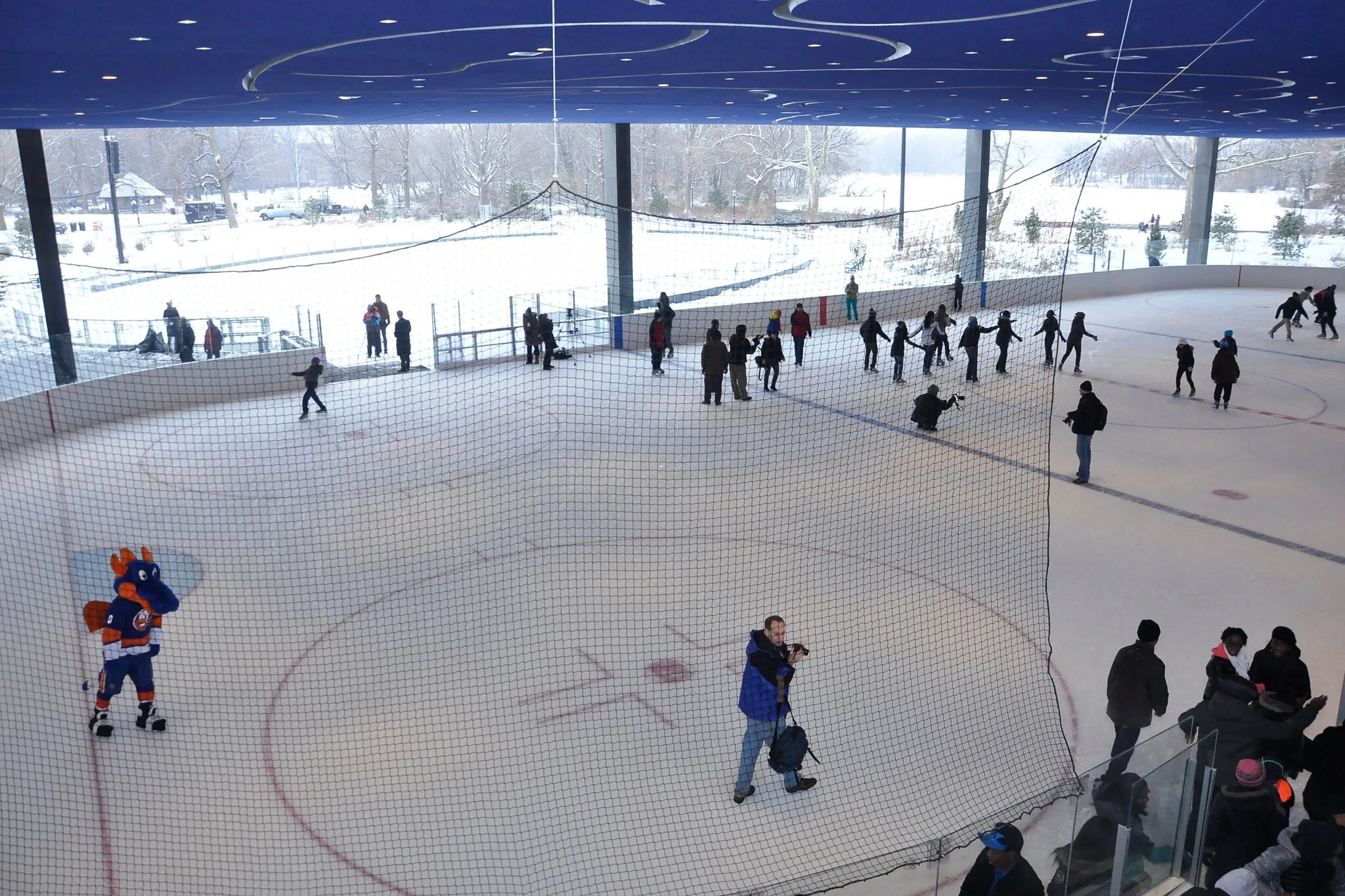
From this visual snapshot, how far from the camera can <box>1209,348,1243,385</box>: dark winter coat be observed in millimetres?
13781

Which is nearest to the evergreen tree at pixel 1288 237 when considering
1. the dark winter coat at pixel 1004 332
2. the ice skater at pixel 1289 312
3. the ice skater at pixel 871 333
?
the ice skater at pixel 1289 312

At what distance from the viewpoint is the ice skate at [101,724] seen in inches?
252

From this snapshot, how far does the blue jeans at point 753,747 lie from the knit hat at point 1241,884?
2224mm

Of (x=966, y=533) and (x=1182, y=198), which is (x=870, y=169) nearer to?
(x=1182, y=198)

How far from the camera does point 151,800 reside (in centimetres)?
572

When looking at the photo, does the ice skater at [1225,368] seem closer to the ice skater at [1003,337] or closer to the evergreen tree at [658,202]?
the ice skater at [1003,337]

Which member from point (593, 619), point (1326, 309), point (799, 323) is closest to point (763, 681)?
point (593, 619)

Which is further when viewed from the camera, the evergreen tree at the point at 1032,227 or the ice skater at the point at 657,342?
the evergreen tree at the point at 1032,227

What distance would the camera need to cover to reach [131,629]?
6.29m

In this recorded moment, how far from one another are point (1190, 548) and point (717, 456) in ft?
17.1

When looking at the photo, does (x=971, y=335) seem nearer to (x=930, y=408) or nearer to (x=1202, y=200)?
(x=930, y=408)

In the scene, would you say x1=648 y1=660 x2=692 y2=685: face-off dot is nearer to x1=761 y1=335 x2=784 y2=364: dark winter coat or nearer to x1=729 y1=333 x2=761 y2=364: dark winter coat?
x1=729 y1=333 x2=761 y2=364: dark winter coat

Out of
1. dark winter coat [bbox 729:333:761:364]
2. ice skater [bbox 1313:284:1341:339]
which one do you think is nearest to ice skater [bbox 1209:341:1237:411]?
dark winter coat [bbox 729:333:761:364]

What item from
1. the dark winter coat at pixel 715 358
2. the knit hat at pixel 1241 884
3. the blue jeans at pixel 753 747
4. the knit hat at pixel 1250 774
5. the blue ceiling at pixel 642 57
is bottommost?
the blue jeans at pixel 753 747
